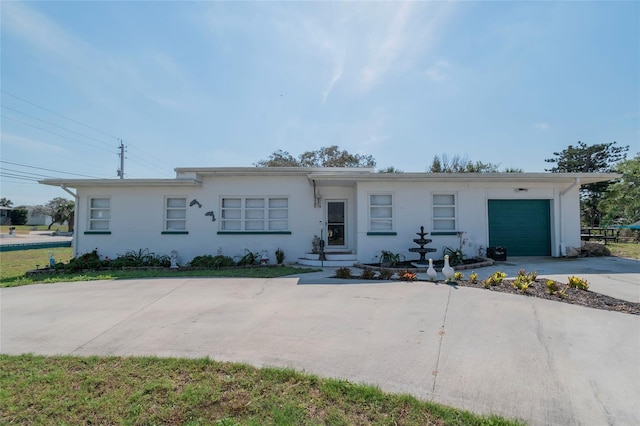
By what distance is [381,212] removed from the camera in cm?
1102

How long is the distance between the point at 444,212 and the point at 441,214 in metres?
0.14

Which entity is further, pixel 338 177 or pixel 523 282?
pixel 338 177

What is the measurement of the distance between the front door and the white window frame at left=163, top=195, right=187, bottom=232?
5.70 metres

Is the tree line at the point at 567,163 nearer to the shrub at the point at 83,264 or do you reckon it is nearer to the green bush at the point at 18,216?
the shrub at the point at 83,264

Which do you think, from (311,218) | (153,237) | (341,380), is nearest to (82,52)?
(153,237)

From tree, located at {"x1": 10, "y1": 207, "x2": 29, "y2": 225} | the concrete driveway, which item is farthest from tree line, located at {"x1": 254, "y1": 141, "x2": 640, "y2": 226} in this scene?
tree, located at {"x1": 10, "y1": 207, "x2": 29, "y2": 225}

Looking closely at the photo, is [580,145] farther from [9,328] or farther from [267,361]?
[9,328]

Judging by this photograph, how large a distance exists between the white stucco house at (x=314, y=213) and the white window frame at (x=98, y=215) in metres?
0.04

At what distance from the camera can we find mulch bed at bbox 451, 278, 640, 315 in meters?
5.27

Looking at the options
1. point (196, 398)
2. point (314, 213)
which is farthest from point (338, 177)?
point (196, 398)

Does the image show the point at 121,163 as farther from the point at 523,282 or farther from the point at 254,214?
the point at 523,282

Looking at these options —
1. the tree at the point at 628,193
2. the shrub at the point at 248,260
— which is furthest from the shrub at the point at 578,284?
the tree at the point at 628,193

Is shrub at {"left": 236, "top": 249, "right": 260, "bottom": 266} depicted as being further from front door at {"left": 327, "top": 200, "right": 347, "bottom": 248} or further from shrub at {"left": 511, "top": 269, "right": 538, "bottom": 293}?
shrub at {"left": 511, "top": 269, "right": 538, "bottom": 293}

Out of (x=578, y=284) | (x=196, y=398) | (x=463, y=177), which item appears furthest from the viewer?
(x=463, y=177)
